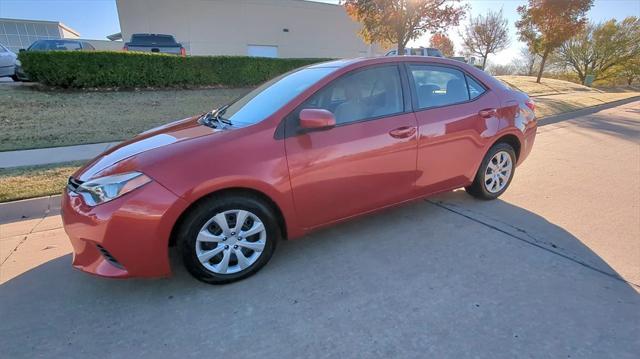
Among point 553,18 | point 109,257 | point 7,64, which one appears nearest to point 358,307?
point 109,257

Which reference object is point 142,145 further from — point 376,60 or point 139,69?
point 139,69

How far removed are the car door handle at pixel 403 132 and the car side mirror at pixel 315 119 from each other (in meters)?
0.71

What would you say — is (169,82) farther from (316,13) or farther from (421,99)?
(316,13)

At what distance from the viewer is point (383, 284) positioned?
271 cm

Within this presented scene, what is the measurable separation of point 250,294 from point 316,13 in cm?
2793

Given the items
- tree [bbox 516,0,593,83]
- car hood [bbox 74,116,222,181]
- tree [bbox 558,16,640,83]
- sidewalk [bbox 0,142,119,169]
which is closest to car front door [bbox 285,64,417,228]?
car hood [bbox 74,116,222,181]

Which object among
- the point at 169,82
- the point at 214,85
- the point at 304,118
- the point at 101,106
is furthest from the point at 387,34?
the point at 304,118

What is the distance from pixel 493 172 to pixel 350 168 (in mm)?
2069

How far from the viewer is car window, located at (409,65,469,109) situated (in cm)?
348

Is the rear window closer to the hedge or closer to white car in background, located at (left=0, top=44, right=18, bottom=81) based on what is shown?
the hedge

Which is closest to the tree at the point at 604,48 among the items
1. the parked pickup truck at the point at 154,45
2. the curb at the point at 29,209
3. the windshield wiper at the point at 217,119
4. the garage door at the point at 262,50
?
the garage door at the point at 262,50

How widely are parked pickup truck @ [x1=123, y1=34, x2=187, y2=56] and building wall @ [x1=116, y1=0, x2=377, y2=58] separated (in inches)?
447

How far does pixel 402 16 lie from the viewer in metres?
12.3

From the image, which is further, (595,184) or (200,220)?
(595,184)
